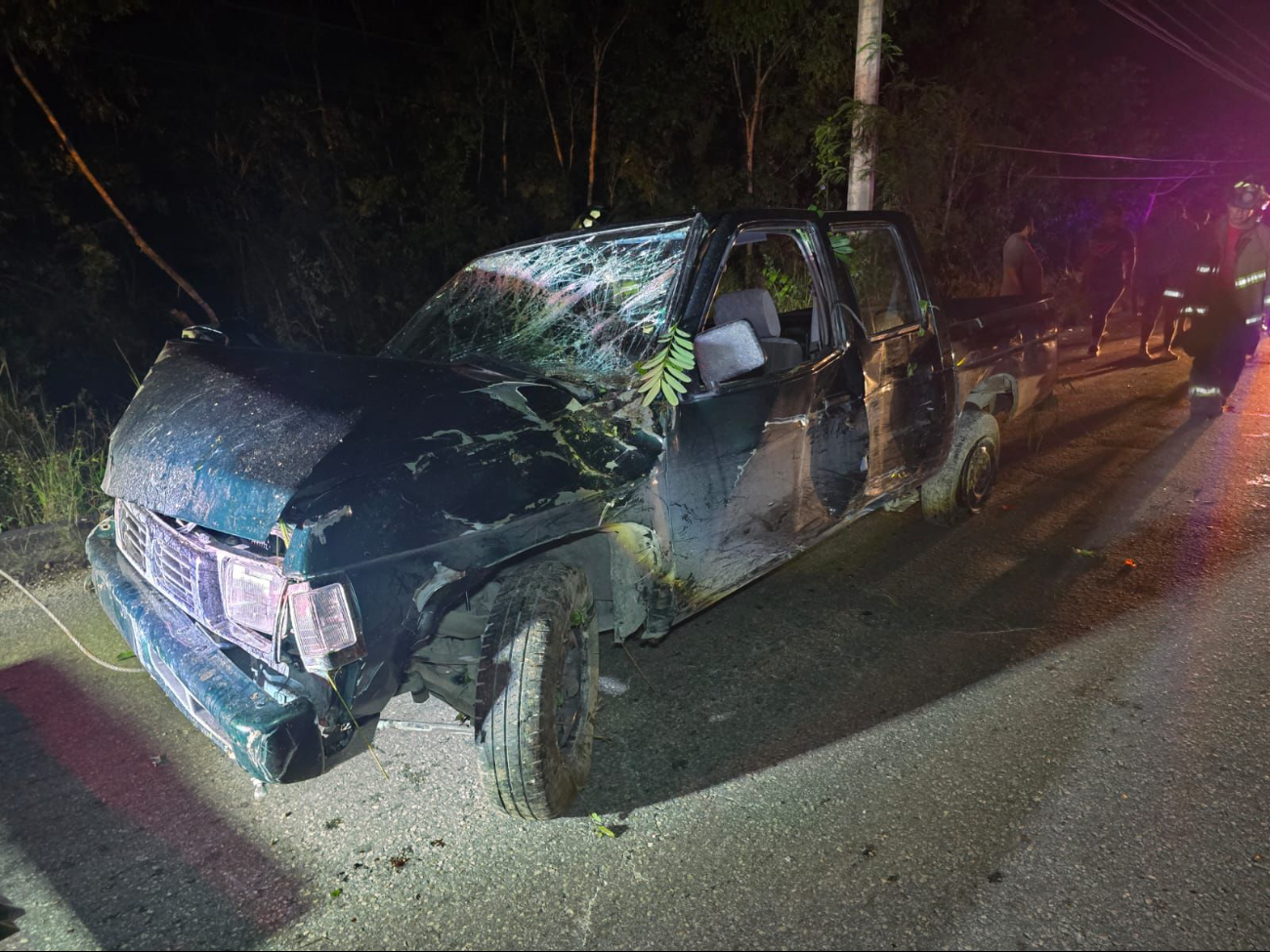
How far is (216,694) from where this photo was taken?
2.15 m

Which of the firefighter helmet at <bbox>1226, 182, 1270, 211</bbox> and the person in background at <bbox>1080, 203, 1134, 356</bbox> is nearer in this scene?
the firefighter helmet at <bbox>1226, 182, 1270, 211</bbox>

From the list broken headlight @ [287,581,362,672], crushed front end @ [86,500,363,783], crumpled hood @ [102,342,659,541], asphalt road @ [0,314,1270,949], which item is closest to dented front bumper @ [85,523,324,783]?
crushed front end @ [86,500,363,783]

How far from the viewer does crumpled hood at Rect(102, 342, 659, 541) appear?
7.07 ft

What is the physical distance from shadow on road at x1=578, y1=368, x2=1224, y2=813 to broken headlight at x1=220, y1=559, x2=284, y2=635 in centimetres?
115

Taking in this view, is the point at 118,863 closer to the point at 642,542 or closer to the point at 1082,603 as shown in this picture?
the point at 642,542

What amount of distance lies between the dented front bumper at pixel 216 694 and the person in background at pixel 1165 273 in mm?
8581

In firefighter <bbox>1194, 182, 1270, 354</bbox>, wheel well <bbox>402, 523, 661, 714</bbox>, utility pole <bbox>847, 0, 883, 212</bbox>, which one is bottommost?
wheel well <bbox>402, 523, 661, 714</bbox>

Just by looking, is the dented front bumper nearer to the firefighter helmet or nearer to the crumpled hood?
the crumpled hood

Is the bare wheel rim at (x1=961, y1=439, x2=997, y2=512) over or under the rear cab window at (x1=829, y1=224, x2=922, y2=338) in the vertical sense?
under

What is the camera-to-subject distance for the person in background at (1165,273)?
26.2 ft

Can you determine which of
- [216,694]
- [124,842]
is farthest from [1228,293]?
[124,842]

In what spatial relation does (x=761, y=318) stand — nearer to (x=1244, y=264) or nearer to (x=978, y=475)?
(x=978, y=475)

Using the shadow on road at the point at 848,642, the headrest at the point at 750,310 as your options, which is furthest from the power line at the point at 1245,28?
the headrest at the point at 750,310

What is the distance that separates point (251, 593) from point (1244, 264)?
27.7ft
